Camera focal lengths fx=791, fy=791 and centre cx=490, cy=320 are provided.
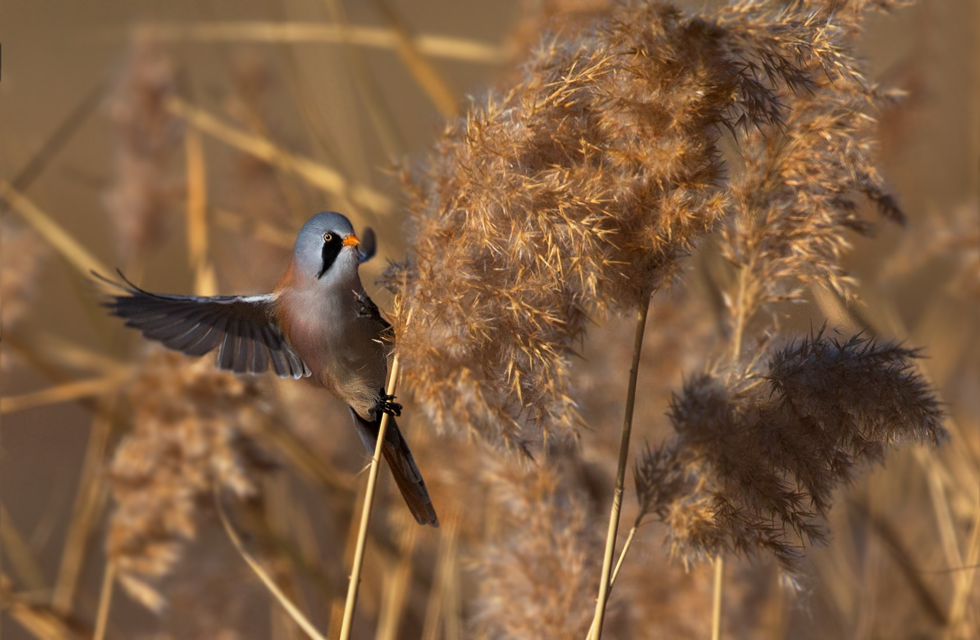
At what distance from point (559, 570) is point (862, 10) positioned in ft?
2.89

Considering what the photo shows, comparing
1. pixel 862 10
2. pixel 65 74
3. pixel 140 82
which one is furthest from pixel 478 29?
pixel 862 10

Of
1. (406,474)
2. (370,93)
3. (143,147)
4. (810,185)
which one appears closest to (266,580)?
(406,474)

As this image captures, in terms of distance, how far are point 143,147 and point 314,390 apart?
777 millimetres

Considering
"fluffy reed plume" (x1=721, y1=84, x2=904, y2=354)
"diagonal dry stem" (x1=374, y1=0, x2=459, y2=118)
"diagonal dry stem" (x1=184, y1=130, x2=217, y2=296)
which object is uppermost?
"diagonal dry stem" (x1=374, y1=0, x2=459, y2=118)

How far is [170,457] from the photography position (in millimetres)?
1334

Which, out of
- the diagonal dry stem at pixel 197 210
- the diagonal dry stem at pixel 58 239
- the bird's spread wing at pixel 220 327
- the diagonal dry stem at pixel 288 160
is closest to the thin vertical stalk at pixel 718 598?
the bird's spread wing at pixel 220 327

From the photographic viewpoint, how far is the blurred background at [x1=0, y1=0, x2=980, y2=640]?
4.62 ft

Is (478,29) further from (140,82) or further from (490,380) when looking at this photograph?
(490,380)

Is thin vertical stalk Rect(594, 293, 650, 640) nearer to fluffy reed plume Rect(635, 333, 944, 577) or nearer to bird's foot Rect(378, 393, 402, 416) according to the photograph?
fluffy reed plume Rect(635, 333, 944, 577)

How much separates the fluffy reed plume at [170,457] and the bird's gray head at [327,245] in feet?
1.51

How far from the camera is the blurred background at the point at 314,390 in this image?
55.5 inches

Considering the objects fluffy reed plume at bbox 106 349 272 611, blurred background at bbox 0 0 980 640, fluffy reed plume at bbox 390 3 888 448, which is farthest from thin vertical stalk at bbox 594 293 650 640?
fluffy reed plume at bbox 106 349 272 611

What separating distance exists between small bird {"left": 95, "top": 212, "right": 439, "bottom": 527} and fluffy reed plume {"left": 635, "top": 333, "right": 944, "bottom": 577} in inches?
12.9

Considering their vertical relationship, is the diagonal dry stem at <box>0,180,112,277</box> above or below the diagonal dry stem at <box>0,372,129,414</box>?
above
